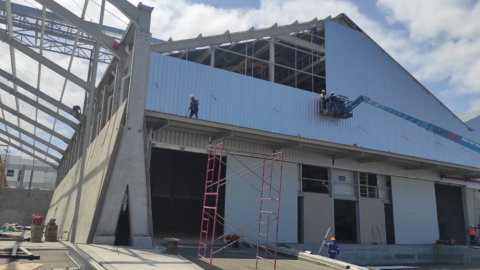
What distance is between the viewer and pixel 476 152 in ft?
103

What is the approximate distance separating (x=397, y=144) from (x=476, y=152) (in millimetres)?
10427

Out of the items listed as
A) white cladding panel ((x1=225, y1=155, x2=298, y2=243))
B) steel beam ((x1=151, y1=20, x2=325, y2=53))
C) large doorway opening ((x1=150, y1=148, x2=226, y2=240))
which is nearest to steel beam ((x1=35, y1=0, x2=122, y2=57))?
steel beam ((x1=151, y1=20, x2=325, y2=53))

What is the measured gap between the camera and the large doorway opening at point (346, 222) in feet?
87.5

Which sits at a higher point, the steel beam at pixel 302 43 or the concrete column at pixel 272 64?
the steel beam at pixel 302 43

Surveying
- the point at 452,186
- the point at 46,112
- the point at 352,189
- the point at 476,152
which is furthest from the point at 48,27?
the point at 476,152

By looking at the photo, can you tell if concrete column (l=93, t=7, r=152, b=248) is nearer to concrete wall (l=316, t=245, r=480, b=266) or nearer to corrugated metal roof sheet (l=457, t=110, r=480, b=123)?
concrete wall (l=316, t=245, r=480, b=266)

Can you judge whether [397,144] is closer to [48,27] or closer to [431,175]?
[431,175]

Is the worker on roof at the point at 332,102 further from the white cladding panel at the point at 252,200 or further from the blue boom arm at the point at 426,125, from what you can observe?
the white cladding panel at the point at 252,200

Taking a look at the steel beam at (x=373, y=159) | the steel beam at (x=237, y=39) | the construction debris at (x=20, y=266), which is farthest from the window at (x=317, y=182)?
the construction debris at (x=20, y=266)

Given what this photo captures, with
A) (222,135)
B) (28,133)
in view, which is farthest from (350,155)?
(28,133)

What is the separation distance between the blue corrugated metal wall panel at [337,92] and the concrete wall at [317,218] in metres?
4.14

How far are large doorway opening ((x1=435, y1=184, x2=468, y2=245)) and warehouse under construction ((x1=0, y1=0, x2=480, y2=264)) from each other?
86 mm

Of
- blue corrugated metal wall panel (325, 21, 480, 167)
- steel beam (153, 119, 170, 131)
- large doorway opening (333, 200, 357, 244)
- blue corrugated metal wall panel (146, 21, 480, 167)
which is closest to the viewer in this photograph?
steel beam (153, 119, 170, 131)

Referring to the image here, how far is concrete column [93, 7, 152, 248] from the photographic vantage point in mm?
13250
